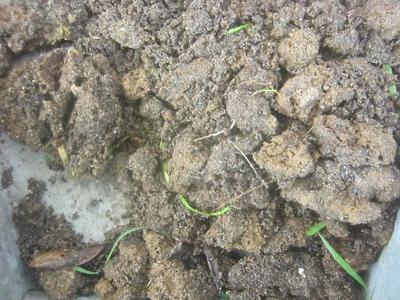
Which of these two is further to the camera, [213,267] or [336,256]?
[213,267]

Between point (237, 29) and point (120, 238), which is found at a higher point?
point (237, 29)

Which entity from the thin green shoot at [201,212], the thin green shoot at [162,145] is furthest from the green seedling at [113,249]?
the thin green shoot at [162,145]

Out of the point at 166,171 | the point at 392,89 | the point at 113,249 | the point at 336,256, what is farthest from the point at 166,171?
the point at 392,89

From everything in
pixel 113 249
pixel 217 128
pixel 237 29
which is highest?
pixel 237 29

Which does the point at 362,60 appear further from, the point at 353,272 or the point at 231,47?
the point at 353,272

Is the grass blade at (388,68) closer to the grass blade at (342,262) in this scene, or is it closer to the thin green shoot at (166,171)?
the grass blade at (342,262)

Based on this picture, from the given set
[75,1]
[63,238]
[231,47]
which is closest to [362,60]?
[231,47]

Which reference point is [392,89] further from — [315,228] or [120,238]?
[120,238]
